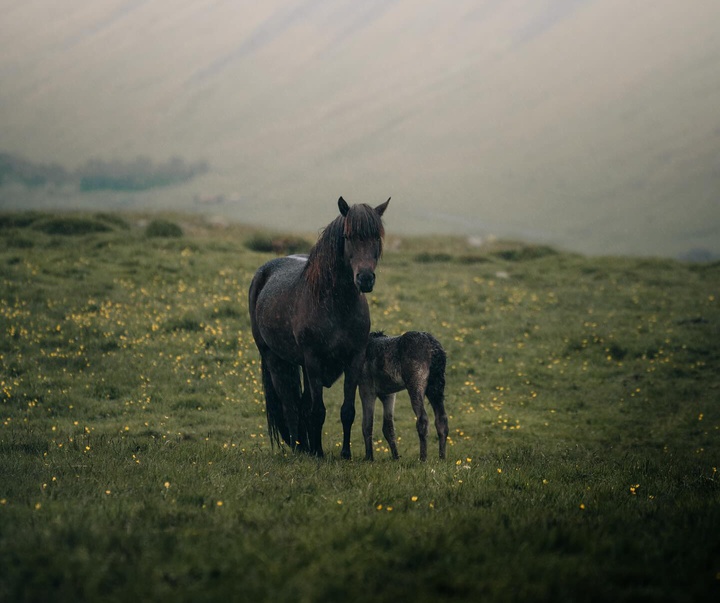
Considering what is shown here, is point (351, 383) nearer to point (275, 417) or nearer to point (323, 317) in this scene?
point (323, 317)

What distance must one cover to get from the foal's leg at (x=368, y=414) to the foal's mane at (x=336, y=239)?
76.0 inches

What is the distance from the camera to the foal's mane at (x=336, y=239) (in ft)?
28.2

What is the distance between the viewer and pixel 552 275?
3191 centimetres

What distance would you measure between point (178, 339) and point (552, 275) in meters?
19.5

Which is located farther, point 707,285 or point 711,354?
point 707,285

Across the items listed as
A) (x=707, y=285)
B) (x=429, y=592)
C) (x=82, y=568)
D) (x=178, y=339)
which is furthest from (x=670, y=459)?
(x=707, y=285)

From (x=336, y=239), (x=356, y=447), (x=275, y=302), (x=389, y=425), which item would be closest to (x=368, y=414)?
(x=389, y=425)

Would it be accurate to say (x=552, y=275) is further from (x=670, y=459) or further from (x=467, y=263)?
(x=670, y=459)

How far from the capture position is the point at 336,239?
9.15 meters

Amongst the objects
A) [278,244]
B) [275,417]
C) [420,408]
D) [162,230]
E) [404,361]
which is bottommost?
[275,417]

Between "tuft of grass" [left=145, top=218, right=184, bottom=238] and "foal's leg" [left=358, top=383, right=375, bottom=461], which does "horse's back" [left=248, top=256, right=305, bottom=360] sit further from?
"tuft of grass" [left=145, top=218, right=184, bottom=238]

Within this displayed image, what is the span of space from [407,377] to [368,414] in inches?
36.5

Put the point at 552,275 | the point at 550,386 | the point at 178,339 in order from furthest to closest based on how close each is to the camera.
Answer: the point at 552,275 < the point at 178,339 < the point at 550,386

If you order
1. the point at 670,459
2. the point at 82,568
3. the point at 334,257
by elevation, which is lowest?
the point at 670,459
